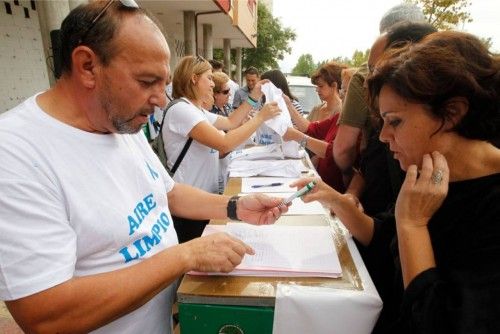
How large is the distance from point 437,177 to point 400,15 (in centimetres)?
177

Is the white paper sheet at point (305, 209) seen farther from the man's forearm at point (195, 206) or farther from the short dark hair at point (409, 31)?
the short dark hair at point (409, 31)

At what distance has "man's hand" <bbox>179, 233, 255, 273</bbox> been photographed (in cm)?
107

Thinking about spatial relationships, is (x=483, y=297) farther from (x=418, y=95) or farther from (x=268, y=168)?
(x=268, y=168)

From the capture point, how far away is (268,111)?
2.53m

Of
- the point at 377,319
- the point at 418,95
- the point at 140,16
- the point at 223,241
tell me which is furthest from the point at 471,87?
the point at 140,16

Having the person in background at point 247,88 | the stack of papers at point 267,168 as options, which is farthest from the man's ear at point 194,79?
the person in background at point 247,88

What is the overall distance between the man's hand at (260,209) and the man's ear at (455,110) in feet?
2.44

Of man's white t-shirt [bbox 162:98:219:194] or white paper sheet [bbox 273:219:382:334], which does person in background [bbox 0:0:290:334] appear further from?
man's white t-shirt [bbox 162:98:219:194]

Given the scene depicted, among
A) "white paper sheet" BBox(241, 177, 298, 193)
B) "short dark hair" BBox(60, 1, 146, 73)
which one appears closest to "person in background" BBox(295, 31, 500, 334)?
"short dark hair" BBox(60, 1, 146, 73)

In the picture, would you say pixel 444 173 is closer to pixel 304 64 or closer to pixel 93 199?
pixel 93 199

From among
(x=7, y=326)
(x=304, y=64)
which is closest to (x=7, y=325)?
(x=7, y=326)

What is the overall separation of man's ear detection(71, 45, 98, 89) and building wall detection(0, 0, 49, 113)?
628 cm

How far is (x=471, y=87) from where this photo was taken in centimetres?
97

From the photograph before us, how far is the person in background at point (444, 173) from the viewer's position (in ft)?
2.95
